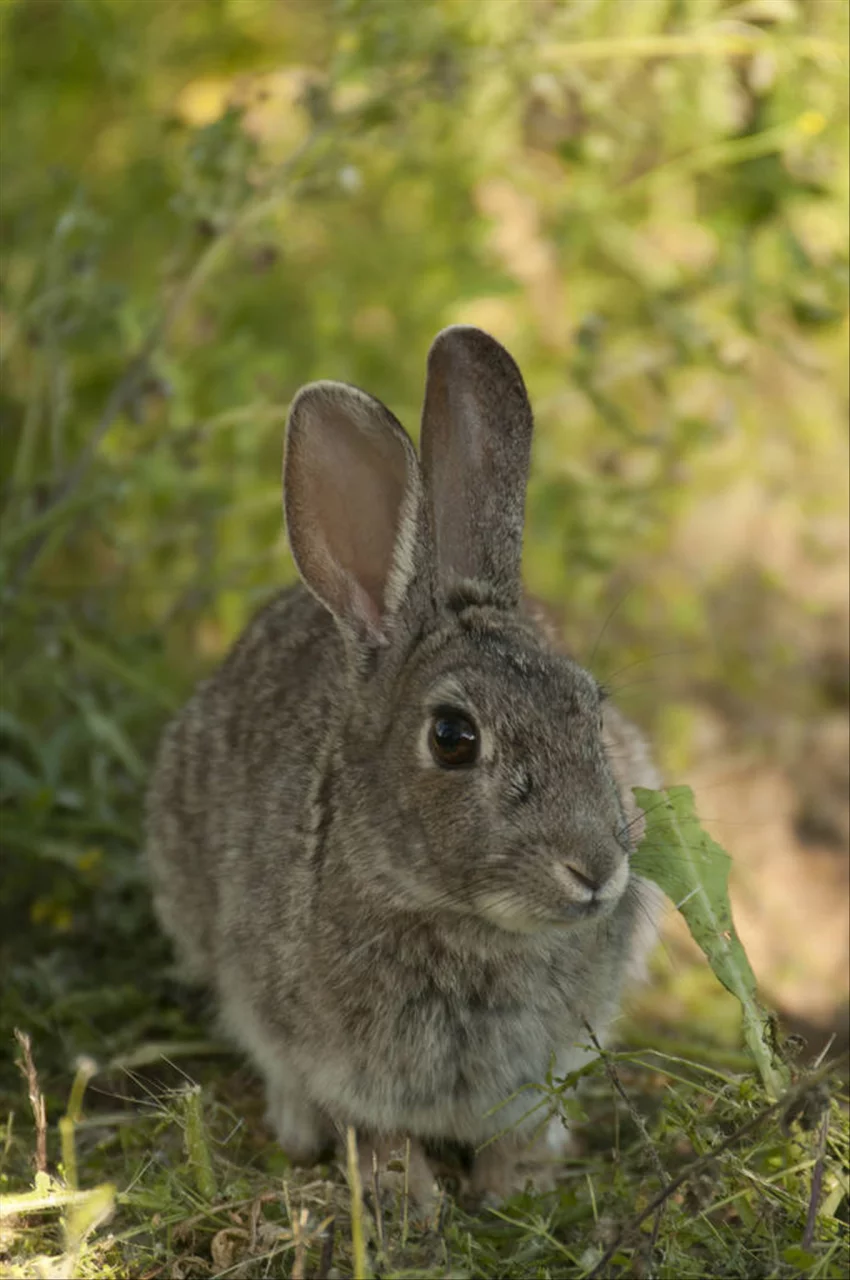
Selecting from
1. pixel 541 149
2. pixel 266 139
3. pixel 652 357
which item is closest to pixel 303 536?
pixel 652 357

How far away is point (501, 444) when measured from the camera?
4066 mm

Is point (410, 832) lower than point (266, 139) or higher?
lower

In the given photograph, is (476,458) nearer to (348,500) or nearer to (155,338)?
(348,500)

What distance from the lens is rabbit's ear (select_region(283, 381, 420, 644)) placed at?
12.7ft

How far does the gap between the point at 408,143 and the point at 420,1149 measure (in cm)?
362

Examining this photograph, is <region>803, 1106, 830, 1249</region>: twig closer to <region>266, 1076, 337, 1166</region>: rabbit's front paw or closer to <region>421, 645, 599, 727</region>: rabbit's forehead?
<region>421, 645, 599, 727</region>: rabbit's forehead

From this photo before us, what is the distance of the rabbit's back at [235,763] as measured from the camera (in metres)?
4.25

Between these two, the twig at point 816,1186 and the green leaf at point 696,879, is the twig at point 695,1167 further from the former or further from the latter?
the green leaf at point 696,879

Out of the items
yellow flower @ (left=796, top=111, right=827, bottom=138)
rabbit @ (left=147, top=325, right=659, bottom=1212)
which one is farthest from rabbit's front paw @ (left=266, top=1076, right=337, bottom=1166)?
yellow flower @ (left=796, top=111, right=827, bottom=138)

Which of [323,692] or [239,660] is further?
[239,660]

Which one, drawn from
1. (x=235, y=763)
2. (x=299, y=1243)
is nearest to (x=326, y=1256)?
(x=299, y=1243)

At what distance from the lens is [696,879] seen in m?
3.70

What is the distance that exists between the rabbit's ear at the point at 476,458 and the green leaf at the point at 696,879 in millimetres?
658

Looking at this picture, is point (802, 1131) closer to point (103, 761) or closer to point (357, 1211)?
point (357, 1211)
